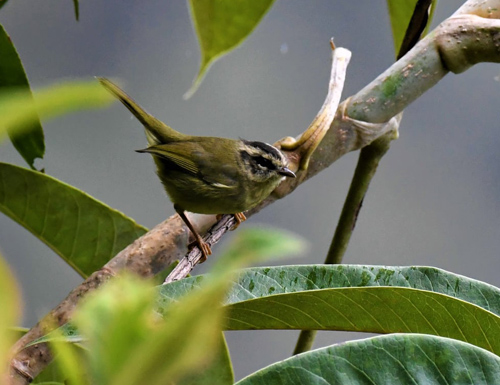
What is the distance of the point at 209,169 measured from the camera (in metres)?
1.55

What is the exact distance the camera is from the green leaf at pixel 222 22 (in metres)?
1.01

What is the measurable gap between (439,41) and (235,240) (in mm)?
859

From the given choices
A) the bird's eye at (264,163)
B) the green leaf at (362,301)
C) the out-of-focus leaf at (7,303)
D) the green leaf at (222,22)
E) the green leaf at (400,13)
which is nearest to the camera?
the out-of-focus leaf at (7,303)

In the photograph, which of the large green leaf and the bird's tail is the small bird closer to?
the bird's tail

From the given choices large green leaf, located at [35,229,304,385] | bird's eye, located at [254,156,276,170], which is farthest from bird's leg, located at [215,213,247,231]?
large green leaf, located at [35,229,304,385]

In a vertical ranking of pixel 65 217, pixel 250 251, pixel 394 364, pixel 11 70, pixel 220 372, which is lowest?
pixel 220 372

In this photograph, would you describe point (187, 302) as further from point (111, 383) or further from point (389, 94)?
point (389, 94)

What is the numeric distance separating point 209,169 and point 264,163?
0.58 feet

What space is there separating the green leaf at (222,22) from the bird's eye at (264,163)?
0.34m

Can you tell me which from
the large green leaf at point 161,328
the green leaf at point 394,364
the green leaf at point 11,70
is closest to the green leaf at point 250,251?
the large green leaf at point 161,328

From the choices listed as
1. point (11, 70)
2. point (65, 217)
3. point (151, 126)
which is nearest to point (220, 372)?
point (65, 217)

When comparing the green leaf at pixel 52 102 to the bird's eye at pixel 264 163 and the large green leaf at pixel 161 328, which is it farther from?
the bird's eye at pixel 264 163

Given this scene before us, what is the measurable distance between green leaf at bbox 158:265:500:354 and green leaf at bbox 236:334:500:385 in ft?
0.37

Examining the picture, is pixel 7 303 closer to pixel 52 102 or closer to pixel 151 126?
pixel 52 102
